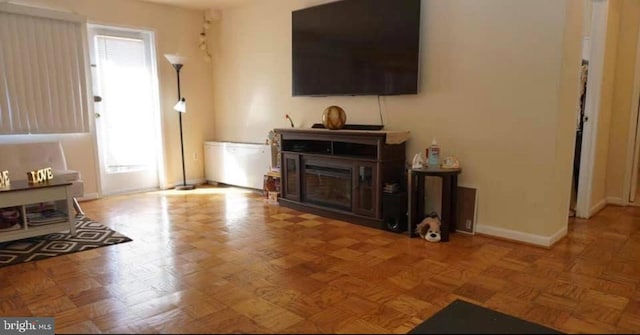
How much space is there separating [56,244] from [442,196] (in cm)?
301

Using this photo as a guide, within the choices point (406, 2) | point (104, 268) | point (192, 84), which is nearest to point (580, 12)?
point (406, 2)

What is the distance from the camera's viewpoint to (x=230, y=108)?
5762mm

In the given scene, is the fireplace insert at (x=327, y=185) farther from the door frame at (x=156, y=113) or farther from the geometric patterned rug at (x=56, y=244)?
the door frame at (x=156, y=113)

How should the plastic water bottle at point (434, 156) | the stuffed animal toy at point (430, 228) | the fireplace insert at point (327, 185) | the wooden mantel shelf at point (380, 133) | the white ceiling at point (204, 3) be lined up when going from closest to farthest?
the stuffed animal toy at point (430, 228), the plastic water bottle at point (434, 156), the wooden mantel shelf at point (380, 133), the fireplace insert at point (327, 185), the white ceiling at point (204, 3)

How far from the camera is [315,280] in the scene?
8.16ft

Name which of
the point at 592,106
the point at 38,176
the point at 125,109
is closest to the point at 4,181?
the point at 38,176

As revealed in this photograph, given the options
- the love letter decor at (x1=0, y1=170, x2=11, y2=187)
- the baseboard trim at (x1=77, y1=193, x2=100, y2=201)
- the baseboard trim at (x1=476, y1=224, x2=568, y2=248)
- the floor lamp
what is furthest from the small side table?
the baseboard trim at (x1=77, y1=193, x2=100, y2=201)

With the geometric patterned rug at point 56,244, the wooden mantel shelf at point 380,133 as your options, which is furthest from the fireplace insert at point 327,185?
the geometric patterned rug at point 56,244

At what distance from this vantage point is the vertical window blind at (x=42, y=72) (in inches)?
165

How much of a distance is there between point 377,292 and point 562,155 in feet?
6.17

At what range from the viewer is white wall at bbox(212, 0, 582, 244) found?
117 inches

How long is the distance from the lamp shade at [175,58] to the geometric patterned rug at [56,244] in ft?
7.83

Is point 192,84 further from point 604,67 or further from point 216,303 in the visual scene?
point 604,67

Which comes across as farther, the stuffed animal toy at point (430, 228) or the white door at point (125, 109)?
the white door at point (125, 109)
